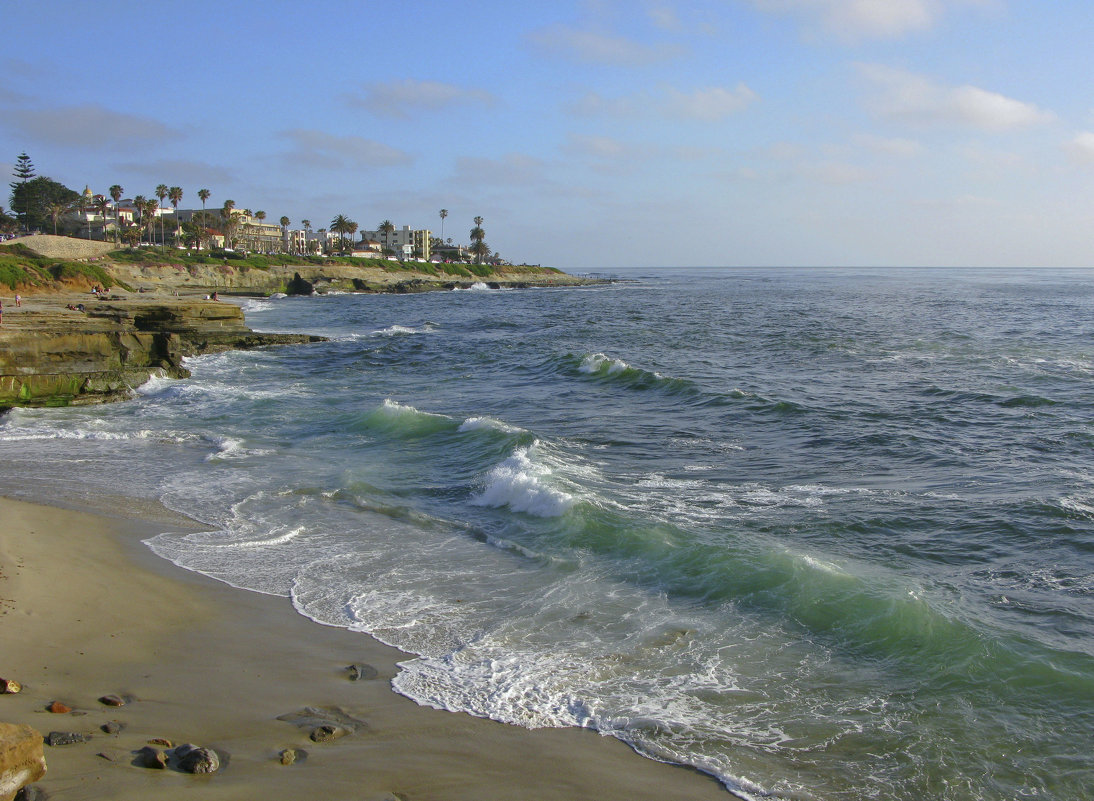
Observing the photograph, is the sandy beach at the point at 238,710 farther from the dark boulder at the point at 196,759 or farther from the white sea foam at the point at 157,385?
the white sea foam at the point at 157,385

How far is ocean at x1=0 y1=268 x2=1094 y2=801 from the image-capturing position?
662cm

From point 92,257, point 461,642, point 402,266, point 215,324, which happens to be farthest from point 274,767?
point 402,266

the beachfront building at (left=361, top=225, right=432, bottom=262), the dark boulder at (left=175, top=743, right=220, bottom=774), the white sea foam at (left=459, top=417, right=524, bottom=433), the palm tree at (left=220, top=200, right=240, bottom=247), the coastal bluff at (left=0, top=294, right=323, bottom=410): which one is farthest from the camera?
the beachfront building at (left=361, top=225, right=432, bottom=262)

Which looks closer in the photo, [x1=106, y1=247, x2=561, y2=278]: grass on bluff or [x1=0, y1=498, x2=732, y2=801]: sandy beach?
[x1=0, y1=498, x2=732, y2=801]: sandy beach

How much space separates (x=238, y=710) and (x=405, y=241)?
576 feet

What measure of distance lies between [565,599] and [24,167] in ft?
391

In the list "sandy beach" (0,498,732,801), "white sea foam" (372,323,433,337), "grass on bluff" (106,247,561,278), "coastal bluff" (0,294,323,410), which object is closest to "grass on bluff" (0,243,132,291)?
"coastal bluff" (0,294,323,410)

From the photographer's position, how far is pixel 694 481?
13984 millimetres

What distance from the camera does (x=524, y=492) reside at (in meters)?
13.1

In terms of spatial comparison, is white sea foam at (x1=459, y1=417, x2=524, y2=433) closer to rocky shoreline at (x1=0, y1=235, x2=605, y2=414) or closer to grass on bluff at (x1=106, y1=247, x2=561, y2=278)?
rocky shoreline at (x1=0, y1=235, x2=605, y2=414)

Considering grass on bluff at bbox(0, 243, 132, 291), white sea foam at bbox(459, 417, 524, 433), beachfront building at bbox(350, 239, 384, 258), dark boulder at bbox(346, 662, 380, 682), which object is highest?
beachfront building at bbox(350, 239, 384, 258)

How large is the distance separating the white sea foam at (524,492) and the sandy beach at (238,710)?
4.70m

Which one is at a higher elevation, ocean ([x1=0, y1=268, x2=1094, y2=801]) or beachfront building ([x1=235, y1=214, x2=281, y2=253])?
beachfront building ([x1=235, y1=214, x2=281, y2=253])

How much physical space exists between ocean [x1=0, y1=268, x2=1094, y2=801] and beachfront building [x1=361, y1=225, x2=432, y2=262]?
149 m
